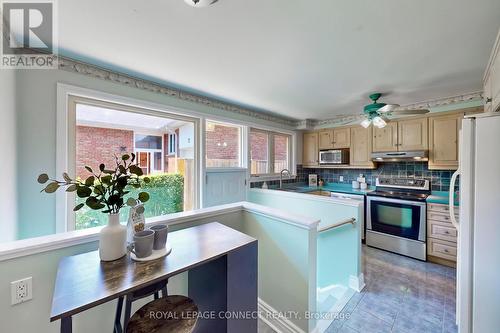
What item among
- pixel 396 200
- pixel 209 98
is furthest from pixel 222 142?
pixel 396 200

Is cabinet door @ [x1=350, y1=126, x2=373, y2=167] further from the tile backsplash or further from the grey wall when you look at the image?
the grey wall

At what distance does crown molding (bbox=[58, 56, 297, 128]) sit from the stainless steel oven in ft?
8.19

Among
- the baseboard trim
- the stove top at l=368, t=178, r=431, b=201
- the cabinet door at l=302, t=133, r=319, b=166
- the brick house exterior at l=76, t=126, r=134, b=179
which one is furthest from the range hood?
the brick house exterior at l=76, t=126, r=134, b=179

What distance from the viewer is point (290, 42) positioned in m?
1.53

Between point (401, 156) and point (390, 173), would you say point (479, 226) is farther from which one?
point (390, 173)

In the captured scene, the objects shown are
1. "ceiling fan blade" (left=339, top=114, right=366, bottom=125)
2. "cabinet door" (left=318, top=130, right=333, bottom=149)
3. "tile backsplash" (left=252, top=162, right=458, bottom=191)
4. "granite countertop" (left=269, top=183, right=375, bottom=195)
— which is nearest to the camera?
"tile backsplash" (left=252, top=162, right=458, bottom=191)

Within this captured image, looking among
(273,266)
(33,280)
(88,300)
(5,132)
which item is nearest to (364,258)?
(273,266)

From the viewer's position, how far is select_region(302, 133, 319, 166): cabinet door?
4.40 meters

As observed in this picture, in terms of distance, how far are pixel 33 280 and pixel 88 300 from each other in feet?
2.09

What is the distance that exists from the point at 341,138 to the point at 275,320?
3440mm

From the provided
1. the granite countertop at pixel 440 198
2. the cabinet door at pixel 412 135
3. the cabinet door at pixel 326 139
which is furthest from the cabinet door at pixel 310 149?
the granite countertop at pixel 440 198

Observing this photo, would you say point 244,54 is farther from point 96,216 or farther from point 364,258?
point 364,258
